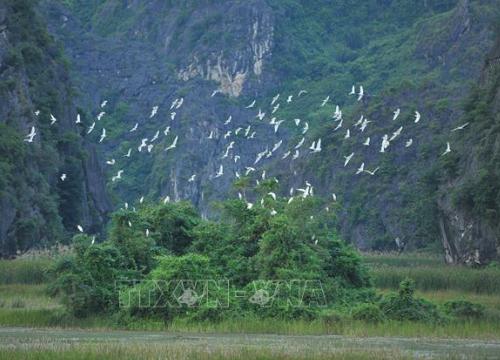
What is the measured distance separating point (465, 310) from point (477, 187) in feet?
117

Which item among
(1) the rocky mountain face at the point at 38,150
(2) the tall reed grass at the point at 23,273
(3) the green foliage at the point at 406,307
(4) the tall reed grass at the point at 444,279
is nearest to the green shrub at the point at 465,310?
(3) the green foliage at the point at 406,307

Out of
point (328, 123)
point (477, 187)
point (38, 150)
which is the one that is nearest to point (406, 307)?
point (477, 187)

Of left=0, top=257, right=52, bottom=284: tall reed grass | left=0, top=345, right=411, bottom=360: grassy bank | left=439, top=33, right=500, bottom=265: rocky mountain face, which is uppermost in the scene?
left=439, top=33, right=500, bottom=265: rocky mountain face

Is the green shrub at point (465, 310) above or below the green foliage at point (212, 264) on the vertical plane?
below

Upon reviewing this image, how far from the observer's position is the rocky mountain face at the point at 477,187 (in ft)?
252

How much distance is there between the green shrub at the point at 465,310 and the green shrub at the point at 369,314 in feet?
8.54

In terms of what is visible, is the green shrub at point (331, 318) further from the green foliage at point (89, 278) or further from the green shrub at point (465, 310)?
the green foliage at point (89, 278)

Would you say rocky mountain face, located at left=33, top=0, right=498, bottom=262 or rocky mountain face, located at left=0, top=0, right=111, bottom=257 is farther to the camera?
rocky mountain face, located at left=33, top=0, right=498, bottom=262

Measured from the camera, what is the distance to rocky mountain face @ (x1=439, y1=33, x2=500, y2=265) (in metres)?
76.7

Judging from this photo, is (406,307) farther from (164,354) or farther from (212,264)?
(164,354)

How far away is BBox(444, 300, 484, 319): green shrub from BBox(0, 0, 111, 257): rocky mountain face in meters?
45.8

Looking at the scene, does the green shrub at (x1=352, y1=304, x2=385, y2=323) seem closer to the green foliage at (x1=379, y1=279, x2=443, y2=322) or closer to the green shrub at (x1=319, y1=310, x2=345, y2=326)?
the green shrub at (x1=319, y1=310, x2=345, y2=326)

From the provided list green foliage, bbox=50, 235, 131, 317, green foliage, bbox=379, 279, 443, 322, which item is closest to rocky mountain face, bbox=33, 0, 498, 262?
green foliage, bbox=379, 279, 443, 322

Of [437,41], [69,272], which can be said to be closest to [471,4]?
[437,41]
